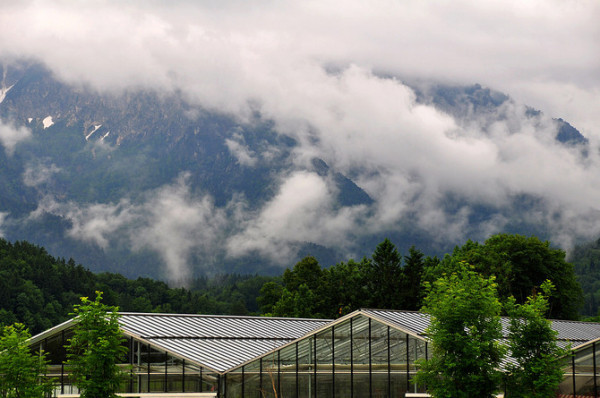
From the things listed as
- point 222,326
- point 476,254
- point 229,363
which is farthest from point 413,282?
point 229,363

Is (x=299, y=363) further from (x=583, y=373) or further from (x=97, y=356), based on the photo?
(x=583, y=373)

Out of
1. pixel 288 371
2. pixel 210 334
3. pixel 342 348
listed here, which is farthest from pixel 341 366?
pixel 210 334

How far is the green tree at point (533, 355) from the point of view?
34000 millimetres

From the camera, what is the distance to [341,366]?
146ft

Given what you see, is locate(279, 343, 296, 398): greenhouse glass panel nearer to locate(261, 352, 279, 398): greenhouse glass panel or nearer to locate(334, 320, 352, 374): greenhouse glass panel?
locate(261, 352, 279, 398): greenhouse glass panel

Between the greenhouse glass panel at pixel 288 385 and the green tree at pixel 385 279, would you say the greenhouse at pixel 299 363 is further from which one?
the green tree at pixel 385 279

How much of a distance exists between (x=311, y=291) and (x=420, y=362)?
8084cm

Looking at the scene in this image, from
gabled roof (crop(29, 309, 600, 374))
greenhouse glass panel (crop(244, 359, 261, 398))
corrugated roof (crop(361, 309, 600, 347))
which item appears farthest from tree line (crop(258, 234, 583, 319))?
greenhouse glass panel (crop(244, 359, 261, 398))

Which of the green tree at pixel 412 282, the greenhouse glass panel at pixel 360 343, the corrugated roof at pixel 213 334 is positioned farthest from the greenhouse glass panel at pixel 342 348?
the green tree at pixel 412 282

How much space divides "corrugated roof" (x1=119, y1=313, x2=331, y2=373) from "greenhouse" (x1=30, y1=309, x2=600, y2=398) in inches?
5.2

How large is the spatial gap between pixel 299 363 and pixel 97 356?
A: 531 inches

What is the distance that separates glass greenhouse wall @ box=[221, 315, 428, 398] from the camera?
43281mm

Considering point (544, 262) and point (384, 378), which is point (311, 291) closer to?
point (544, 262)

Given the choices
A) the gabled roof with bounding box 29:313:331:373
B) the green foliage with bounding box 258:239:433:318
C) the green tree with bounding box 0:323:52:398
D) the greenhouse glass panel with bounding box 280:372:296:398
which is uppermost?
the green foliage with bounding box 258:239:433:318
